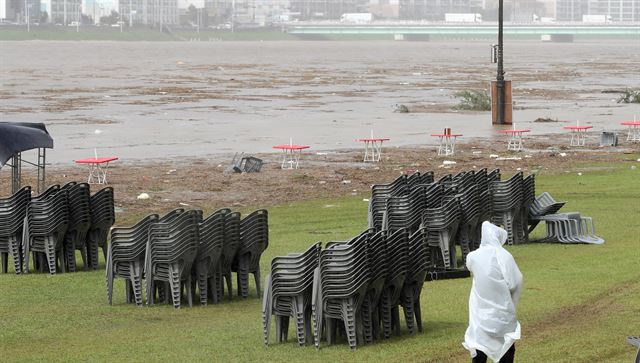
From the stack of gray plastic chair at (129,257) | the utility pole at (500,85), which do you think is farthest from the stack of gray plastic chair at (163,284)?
the utility pole at (500,85)

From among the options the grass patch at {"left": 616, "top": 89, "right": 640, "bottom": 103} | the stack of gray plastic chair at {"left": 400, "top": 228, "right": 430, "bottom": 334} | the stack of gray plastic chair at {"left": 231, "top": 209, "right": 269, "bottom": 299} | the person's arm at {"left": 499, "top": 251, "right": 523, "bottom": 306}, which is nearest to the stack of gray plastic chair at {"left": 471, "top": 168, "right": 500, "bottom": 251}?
the stack of gray plastic chair at {"left": 231, "top": 209, "right": 269, "bottom": 299}

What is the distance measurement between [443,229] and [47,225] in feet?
17.1

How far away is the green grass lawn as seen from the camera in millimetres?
13664

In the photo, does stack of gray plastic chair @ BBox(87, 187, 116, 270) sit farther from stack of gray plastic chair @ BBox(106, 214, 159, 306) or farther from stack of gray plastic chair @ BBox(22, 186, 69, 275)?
stack of gray plastic chair @ BBox(106, 214, 159, 306)

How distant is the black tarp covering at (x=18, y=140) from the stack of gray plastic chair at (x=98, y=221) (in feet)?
7.34

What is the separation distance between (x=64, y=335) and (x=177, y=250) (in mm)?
2047

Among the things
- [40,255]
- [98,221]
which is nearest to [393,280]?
[98,221]

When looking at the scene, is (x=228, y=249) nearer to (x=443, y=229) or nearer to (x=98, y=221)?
(x=443, y=229)

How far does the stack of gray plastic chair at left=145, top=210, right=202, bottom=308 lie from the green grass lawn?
0.31 m

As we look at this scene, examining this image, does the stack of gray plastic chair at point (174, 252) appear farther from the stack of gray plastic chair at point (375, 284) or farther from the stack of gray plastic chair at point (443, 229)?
the stack of gray plastic chair at point (443, 229)

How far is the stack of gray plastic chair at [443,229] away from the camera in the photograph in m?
19.0

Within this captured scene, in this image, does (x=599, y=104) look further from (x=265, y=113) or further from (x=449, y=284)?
(x=449, y=284)

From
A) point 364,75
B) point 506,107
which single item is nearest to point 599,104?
point 506,107

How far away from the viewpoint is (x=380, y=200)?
2023 centimetres
